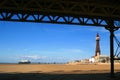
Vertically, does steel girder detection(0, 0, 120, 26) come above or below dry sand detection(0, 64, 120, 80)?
above

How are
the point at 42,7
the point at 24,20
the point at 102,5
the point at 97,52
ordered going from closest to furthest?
the point at 42,7, the point at 102,5, the point at 24,20, the point at 97,52

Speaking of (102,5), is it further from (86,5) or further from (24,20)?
(24,20)

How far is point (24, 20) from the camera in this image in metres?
21.3

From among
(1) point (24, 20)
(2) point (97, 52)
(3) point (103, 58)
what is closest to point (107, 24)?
(1) point (24, 20)

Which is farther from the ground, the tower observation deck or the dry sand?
the tower observation deck
